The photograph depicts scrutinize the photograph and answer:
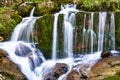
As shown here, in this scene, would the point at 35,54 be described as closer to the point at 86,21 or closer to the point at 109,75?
the point at 86,21

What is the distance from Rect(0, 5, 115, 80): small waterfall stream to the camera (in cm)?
1538

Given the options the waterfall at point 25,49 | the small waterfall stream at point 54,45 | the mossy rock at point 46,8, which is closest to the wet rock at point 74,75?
the small waterfall stream at point 54,45

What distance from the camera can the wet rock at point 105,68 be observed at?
13398mm

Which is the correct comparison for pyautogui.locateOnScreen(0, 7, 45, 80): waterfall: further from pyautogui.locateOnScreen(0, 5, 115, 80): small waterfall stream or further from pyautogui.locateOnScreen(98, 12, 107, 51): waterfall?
pyautogui.locateOnScreen(98, 12, 107, 51): waterfall

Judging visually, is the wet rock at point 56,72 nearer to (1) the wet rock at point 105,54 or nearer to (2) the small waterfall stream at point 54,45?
(2) the small waterfall stream at point 54,45

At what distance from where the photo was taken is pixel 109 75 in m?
13.2

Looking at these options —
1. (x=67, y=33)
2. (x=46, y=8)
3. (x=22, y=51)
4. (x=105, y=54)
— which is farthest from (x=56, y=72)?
(x=46, y=8)

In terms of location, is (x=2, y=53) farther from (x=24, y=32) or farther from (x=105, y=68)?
(x=105, y=68)

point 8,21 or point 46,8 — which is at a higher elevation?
point 46,8

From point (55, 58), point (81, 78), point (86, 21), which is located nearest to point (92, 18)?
point (86, 21)

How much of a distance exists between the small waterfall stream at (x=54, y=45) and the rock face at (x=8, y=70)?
33 cm

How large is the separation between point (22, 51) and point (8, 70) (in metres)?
1.94

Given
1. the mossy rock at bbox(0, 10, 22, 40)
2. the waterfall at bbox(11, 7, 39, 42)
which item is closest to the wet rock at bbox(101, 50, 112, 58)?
the waterfall at bbox(11, 7, 39, 42)

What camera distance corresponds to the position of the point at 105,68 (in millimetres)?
13898
